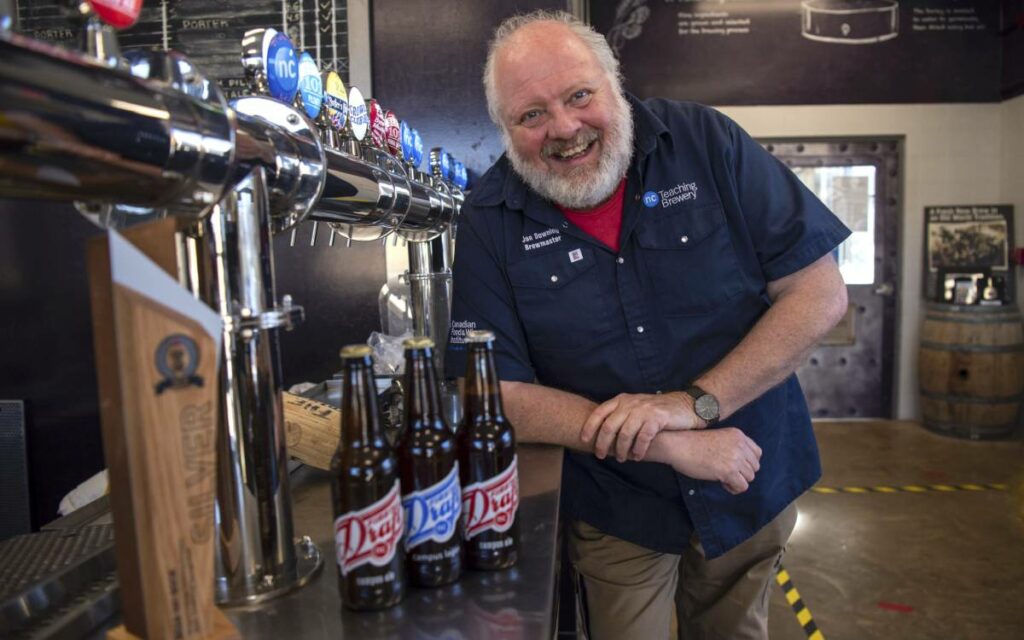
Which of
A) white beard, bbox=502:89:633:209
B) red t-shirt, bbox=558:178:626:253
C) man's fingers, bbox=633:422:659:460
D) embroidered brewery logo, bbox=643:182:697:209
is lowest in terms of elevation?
man's fingers, bbox=633:422:659:460

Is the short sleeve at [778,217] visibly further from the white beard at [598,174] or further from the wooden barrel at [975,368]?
the wooden barrel at [975,368]

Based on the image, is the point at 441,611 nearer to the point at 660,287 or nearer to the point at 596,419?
the point at 596,419

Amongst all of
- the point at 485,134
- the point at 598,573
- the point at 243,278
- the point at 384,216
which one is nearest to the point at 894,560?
the point at 598,573

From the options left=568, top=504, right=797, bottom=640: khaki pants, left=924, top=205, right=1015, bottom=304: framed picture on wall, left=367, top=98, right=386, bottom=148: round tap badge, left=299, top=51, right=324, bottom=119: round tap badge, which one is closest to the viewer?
left=299, top=51, right=324, bottom=119: round tap badge

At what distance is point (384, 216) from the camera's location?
165 cm

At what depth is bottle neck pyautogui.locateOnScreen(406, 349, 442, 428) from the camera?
0.90 m

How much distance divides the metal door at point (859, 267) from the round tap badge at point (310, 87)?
5081 mm

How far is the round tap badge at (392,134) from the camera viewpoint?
2.09 meters

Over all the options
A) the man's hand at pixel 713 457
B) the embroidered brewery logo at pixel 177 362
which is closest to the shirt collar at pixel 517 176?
the man's hand at pixel 713 457

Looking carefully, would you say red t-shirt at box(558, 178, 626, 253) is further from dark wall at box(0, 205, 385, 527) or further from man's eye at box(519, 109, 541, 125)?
dark wall at box(0, 205, 385, 527)

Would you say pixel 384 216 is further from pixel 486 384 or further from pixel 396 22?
pixel 396 22

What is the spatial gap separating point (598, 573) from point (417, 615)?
1002 millimetres

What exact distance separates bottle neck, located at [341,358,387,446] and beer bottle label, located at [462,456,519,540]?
0.53ft

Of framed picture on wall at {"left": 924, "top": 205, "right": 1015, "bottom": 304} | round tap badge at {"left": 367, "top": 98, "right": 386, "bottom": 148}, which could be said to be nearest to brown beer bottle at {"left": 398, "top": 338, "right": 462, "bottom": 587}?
round tap badge at {"left": 367, "top": 98, "right": 386, "bottom": 148}
